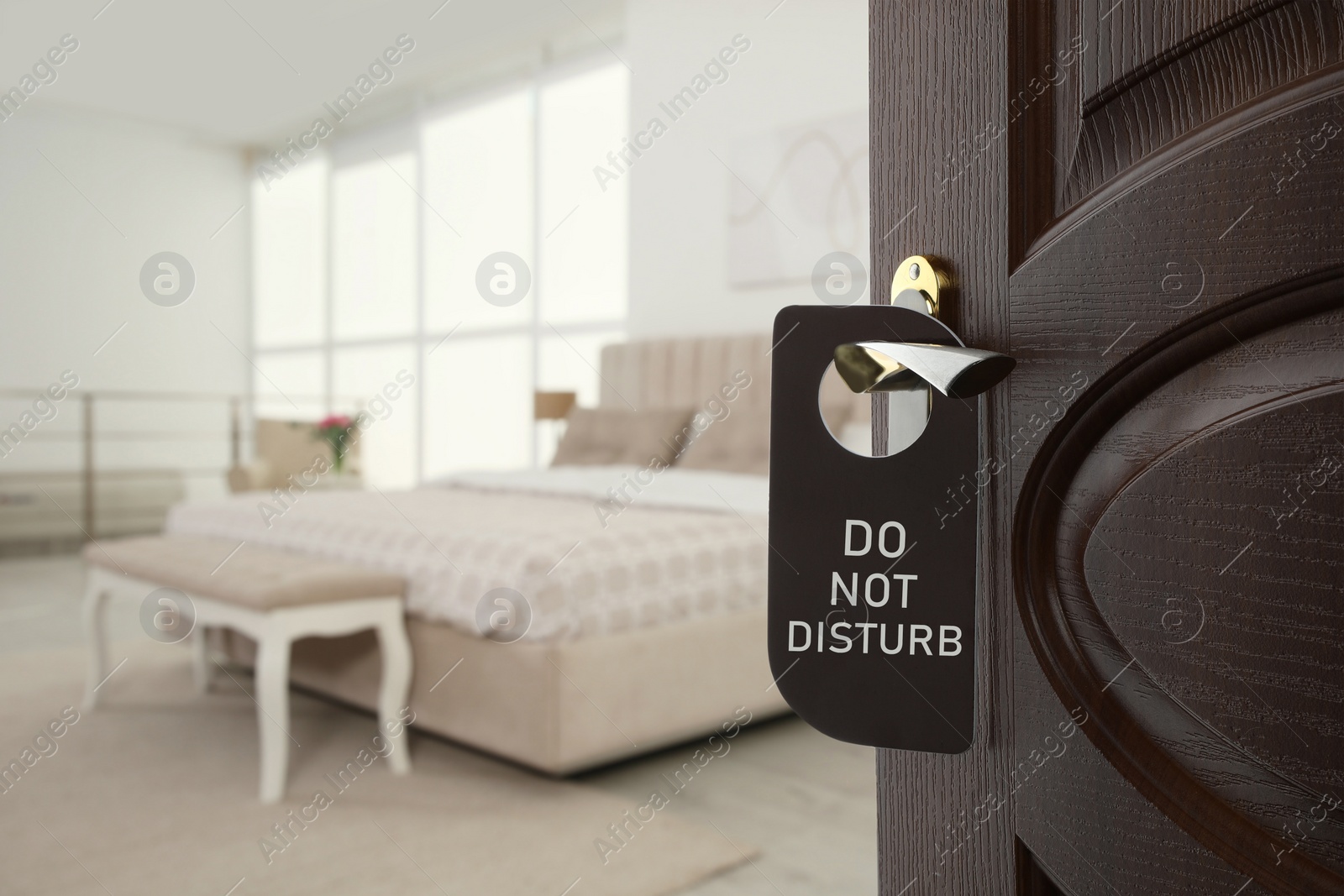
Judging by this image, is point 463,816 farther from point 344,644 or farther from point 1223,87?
point 1223,87

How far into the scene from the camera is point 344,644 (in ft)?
8.87

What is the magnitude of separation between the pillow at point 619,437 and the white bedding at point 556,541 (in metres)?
0.38

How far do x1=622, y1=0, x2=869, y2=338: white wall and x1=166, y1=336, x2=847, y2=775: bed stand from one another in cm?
168

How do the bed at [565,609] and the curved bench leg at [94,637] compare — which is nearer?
the bed at [565,609]

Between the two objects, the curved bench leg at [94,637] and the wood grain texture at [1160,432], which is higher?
the wood grain texture at [1160,432]

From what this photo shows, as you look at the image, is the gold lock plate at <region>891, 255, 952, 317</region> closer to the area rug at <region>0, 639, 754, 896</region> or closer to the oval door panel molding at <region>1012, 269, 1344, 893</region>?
A: the oval door panel molding at <region>1012, 269, 1344, 893</region>

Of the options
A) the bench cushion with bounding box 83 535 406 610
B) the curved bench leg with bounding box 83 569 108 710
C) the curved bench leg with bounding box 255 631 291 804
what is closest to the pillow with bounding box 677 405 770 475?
the bench cushion with bounding box 83 535 406 610

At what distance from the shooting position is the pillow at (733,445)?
3514mm

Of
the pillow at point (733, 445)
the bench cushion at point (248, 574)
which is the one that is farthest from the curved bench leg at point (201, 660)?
the pillow at point (733, 445)

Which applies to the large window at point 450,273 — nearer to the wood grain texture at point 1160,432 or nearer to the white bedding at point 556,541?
the white bedding at point 556,541

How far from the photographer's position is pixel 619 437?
13.2 ft

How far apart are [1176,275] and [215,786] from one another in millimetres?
2487

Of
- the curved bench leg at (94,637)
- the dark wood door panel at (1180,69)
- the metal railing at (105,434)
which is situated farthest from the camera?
the metal railing at (105,434)

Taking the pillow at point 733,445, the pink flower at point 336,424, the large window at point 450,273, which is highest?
the large window at point 450,273
